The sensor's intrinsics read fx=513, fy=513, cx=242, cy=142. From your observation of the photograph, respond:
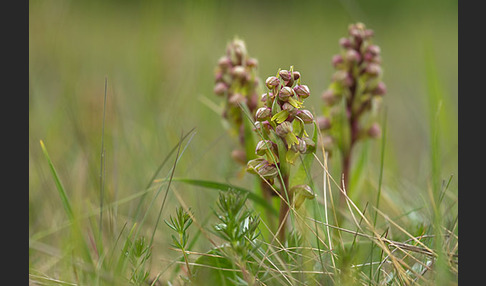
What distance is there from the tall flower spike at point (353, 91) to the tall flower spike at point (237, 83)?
32 centimetres

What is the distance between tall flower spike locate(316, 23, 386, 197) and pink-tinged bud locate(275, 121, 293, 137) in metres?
0.64

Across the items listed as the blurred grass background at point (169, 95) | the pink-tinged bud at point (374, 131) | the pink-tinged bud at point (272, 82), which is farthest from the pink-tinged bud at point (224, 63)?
the pink-tinged bud at point (374, 131)

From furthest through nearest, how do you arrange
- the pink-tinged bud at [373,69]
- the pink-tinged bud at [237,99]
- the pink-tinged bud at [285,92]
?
1. the pink-tinged bud at [373,69]
2. the pink-tinged bud at [237,99]
3. the pink-tinged bud at [285,92]

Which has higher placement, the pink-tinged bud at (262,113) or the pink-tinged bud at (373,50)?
the pink-tinged bud at (373,50)

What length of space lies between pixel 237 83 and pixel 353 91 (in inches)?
20.9

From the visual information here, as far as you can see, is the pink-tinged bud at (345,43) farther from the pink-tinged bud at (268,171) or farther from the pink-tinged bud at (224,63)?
the pink-tinged bud at (268,171)

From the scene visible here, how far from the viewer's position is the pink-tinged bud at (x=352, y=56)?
199cm

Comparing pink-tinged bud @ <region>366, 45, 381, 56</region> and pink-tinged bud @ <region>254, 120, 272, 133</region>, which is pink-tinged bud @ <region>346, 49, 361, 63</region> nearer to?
pink-tinged bud @ <region>366, 45, 381, 56</region>

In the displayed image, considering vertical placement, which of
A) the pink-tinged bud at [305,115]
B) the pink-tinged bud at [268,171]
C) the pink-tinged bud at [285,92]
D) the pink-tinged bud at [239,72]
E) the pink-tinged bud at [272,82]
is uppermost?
the pink-tinged bud at [239,72]

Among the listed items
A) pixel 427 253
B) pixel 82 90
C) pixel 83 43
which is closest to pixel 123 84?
pixel 82 90

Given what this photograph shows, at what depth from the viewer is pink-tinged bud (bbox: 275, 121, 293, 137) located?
136cm

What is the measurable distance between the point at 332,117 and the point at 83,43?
3.86 metres

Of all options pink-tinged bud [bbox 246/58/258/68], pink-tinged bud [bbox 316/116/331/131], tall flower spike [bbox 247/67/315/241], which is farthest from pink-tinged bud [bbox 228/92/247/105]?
pink-tinged bud [bbox 316/116/331/131]

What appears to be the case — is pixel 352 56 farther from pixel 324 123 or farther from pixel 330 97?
pixel 324 123
